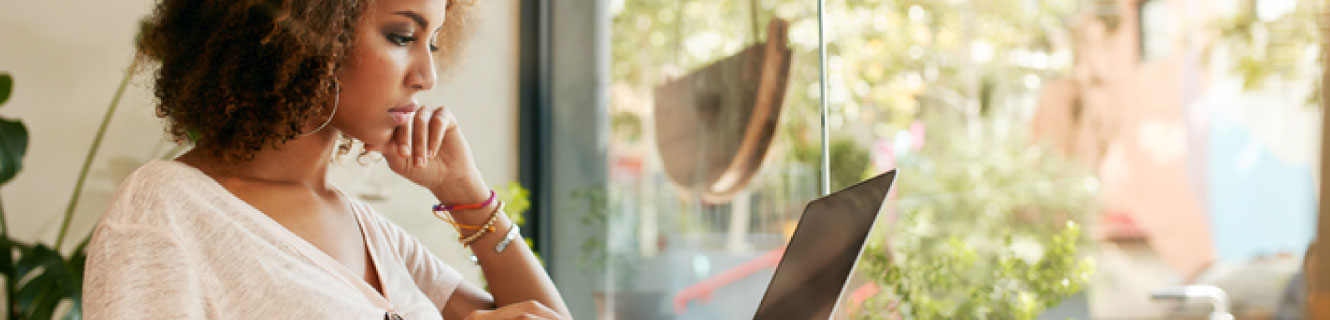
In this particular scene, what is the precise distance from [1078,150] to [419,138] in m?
1.24

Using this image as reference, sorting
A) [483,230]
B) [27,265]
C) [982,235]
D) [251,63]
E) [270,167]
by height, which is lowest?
[982,235]

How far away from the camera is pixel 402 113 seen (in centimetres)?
101

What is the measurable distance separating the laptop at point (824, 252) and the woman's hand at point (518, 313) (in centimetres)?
23

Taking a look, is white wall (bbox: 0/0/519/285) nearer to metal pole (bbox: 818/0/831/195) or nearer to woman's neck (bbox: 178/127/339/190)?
metal pole (bbox: 818/0/831/195)

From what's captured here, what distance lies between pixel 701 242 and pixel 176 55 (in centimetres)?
137

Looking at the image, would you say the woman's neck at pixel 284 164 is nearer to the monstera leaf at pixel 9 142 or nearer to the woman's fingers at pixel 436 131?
the woman's fingers at pixel 436 131

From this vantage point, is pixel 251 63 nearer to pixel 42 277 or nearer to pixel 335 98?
pixel 335 98

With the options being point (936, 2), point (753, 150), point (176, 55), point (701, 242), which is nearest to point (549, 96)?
point (701, 242)

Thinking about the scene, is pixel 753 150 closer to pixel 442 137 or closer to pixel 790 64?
pixel 790 64

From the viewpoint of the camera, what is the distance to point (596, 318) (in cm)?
251

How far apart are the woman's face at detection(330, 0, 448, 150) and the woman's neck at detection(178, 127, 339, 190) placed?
39 millimetres

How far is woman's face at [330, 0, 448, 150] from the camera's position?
952 mm

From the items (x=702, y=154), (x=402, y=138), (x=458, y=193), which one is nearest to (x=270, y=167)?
(x=402, y=138)

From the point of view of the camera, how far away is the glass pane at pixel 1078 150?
1.31 m
